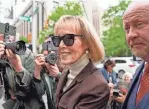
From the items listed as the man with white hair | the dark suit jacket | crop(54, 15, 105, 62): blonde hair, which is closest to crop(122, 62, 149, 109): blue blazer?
the man with white hair

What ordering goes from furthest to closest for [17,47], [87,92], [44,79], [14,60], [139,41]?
1. [44,79]
2. [14,60]
3. [17,47]
4. [87,92]
5. [139,41]

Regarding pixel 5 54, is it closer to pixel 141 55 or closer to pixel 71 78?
pixel 71 78

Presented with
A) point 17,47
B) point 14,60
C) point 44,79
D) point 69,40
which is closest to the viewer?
point 69,40

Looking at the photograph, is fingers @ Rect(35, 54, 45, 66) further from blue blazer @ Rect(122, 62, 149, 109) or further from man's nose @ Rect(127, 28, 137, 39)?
man's nose @ Rect(127, 28, 137, 39)

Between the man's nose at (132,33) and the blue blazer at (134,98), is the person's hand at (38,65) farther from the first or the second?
the man's nose at (132,33)

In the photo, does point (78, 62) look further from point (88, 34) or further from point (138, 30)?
point (138, 30)

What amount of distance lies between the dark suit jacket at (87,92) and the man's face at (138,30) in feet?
1.35

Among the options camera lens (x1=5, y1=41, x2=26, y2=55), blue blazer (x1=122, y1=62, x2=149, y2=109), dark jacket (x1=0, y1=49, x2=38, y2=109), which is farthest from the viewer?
dark jacket (x1=0, y1=49, x2=38, y2=109)

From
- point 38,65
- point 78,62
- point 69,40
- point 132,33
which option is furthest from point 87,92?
point 38,65

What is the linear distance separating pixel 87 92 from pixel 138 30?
0.53 m

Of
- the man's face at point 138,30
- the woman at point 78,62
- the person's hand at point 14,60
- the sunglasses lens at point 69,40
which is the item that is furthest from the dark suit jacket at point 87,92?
the person's hand at point 14,60

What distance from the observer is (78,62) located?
2199 millimetres

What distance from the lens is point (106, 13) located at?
3525 cm

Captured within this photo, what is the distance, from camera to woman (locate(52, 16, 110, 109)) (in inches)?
79.9
